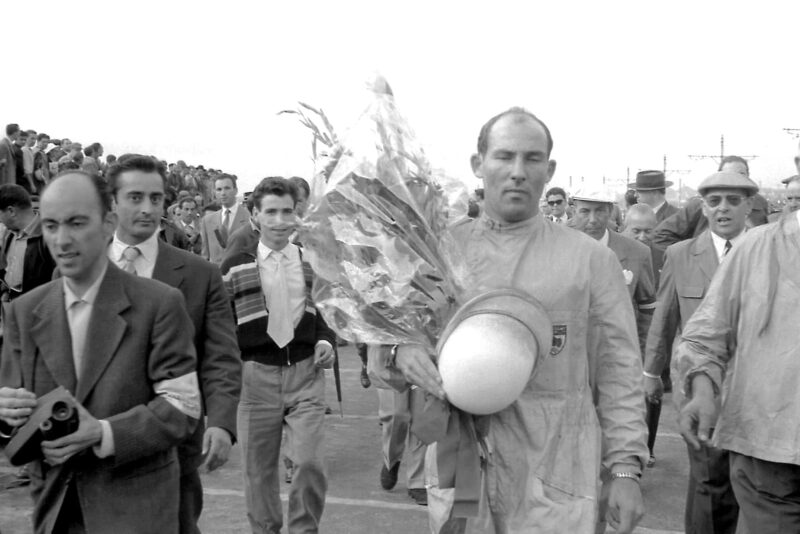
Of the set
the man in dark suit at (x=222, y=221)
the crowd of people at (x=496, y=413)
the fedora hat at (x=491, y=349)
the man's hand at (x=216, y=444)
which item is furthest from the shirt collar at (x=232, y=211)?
the fedora hat at (x=491, y=349)

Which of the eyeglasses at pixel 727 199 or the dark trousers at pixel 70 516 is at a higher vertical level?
the eyeglasses at pixel 727 199

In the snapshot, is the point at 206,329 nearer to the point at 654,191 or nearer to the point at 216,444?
the point at 216,444

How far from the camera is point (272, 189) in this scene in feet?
19.6

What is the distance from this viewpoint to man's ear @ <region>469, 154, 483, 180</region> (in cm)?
352

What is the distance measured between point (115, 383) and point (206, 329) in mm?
1139

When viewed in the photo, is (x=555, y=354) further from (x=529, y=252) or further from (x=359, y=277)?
(x=359, y=277)

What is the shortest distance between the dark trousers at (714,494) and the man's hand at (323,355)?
220 centimetres

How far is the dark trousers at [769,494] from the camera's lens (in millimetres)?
3504

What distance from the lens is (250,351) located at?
5715 mm

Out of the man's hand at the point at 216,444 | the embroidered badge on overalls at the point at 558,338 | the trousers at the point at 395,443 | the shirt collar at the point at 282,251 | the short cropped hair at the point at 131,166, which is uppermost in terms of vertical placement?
the short cropped hair at the point at 131,166

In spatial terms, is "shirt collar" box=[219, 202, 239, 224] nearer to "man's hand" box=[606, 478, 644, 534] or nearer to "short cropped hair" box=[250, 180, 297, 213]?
"short cropped hair" box=[250, 180, 297, 213]

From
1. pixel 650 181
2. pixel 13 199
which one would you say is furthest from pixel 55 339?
pixel 650 181

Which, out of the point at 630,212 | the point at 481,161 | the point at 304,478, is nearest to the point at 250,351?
the point at 304,478

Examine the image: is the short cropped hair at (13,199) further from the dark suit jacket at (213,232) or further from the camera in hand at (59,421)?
the camera in hand at (59,421)
